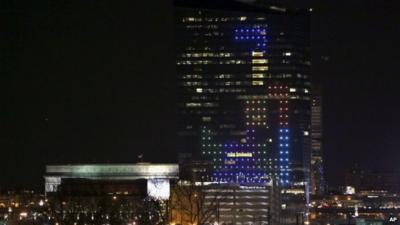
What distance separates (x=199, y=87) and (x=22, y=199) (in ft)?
77.8

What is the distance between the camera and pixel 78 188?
81750 mm

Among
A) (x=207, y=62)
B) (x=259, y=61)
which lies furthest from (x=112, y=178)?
(x=259, y=61)

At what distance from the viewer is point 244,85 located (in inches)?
3890

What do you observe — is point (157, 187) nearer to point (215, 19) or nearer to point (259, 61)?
point (259, 61)

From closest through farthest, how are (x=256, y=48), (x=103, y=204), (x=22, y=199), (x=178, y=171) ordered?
1. (x=103, y=204)
2. (x=22, y=199)
3. (x=178, y=171)
4. (x=256, y=48)

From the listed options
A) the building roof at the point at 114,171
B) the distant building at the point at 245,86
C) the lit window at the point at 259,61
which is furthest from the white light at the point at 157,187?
the lit window at the point at 259,61

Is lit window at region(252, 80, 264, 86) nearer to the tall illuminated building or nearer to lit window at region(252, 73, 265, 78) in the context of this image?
the tall illuminated building

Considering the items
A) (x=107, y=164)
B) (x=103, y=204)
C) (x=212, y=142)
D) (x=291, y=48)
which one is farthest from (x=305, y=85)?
(x=103, y=204)

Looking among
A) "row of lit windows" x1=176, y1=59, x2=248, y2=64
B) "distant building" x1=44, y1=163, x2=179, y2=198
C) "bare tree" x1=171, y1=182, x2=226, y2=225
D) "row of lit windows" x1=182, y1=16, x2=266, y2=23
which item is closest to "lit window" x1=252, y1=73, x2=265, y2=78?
"row of lit windows" x1=176, y1=59, x2=248, y2=64

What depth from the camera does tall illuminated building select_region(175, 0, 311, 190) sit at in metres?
96.7

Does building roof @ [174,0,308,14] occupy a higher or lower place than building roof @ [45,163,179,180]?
higher

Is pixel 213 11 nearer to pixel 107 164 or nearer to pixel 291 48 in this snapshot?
pixel 291 48

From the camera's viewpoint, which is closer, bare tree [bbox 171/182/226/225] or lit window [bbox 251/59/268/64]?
bare tree [bbox 171/182/226/225]

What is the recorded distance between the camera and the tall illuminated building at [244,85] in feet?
317
